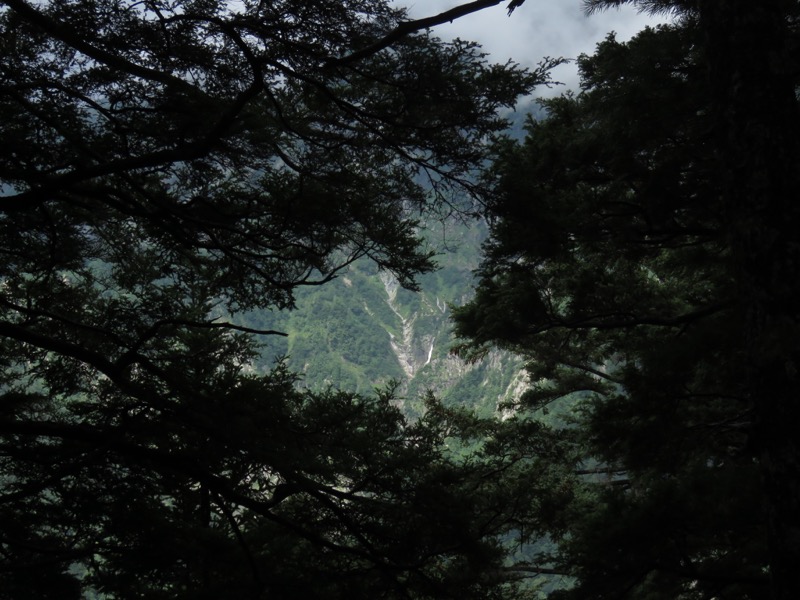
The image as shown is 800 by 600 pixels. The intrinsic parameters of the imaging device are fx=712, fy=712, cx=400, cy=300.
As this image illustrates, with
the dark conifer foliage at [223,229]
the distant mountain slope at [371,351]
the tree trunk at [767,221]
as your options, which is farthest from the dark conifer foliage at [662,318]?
the distant mountain slope at [371,351]

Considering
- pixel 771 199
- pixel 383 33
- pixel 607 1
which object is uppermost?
pixel 607 1

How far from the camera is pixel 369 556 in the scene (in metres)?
4.02

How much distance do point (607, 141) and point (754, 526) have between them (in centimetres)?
306

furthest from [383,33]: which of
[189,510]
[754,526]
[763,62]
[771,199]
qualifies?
[189,510]

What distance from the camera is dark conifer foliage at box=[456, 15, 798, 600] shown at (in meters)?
3.39

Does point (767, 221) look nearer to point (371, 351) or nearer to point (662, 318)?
point (662, 318)

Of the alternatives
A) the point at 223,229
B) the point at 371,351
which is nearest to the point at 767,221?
the point at 223,229

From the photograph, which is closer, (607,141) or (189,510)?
(607,141)

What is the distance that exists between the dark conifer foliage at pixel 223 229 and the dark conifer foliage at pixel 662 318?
2.53ft

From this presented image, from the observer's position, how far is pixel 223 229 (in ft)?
15.8

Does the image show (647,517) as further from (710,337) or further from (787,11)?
(787,11)

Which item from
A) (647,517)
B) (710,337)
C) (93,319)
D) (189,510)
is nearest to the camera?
(710,337)

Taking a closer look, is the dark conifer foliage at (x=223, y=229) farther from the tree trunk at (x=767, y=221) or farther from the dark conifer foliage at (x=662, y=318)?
the tree trunk at (x=767, y=221)

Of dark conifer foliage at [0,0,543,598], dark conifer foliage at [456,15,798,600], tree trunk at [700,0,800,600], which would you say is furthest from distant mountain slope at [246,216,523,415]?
tree trunk at [700,0,800,600]
